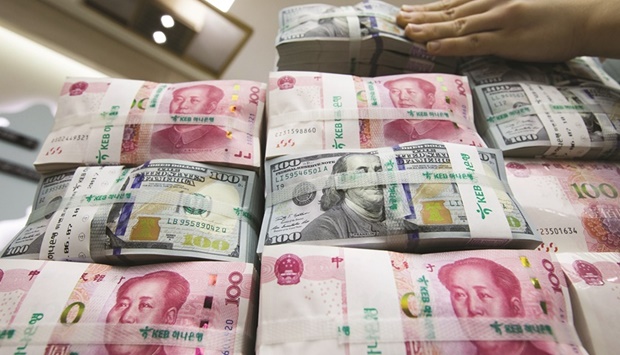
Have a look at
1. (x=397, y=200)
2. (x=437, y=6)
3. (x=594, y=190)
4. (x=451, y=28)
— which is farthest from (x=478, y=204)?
(x=437, y=6)

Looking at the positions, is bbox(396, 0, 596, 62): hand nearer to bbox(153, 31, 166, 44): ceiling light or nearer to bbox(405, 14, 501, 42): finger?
bbox(405, 14, 501, 42): finger

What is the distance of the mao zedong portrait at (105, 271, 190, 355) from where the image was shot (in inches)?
20.0

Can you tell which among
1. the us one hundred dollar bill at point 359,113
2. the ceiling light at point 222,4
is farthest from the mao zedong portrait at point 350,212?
the ceiling light at point 222,4

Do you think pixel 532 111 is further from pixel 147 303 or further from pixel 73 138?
pixel 73 138

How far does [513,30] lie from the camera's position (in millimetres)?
983

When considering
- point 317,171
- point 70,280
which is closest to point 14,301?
point 70,280

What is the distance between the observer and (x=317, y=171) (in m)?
0.67

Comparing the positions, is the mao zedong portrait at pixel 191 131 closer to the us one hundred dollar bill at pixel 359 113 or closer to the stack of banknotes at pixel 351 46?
the us one hundred dollar bill at pixel 359 113

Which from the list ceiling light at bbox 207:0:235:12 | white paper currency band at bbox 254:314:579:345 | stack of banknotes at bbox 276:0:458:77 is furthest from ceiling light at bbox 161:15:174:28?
white paper currency band at bbox 254:314:579:345

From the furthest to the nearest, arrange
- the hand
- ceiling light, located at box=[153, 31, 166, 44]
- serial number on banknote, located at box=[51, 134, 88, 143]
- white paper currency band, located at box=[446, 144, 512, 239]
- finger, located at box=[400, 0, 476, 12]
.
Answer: ceiling light, located at box=[153, 31, 166, 44] < finger, located at box=[400, 0, 476, 12] < the hand < serial number on banknote, located at box=[51, 134, 88, 143] < white paper currency band, located at box=[446, 144, 512, 239]

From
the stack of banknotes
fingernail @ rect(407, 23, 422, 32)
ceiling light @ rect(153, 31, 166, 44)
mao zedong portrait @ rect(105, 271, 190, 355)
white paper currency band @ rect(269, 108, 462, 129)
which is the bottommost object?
mao zedong portrait @ rect(105, 271, 190, 355)

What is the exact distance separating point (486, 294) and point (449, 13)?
87cm

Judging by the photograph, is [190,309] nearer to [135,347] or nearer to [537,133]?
[135,347]

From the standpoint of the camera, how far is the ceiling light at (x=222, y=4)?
64.6 inches
